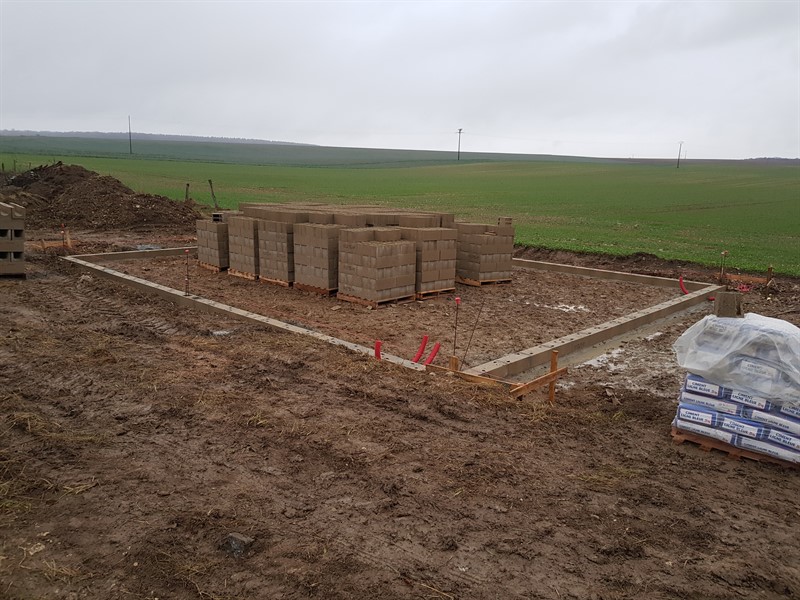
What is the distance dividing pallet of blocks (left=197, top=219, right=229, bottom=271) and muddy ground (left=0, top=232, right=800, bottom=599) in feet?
22.7

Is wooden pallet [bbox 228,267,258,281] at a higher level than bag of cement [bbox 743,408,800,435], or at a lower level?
lower

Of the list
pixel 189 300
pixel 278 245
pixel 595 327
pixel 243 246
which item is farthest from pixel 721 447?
pixel 243 246

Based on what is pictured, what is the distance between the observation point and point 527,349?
9.35 metres

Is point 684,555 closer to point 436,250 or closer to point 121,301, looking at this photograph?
point 436,250

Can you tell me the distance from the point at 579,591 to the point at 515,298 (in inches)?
387

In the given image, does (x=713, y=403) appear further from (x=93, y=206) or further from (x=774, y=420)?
(x=93, y=206)

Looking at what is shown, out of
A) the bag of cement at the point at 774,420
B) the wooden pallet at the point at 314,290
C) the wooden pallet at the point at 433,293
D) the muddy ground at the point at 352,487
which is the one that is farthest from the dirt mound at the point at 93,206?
the bag of cement at the point at 774,420

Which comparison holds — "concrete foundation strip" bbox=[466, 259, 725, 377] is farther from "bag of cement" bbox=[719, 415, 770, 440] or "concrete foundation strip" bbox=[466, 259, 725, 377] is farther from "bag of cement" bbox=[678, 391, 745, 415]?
"bag of cement" bbox=[719, 415, 770, 440]

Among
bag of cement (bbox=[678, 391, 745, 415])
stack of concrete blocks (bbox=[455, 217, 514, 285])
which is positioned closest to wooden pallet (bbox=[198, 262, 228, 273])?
stack of concrete blocks (bbox=[455, 217, 514, 285])

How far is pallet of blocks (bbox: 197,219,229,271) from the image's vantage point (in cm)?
1537

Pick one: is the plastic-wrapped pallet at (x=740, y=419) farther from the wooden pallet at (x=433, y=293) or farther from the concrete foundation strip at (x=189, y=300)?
the wooden pallet at (x=433, y=293)

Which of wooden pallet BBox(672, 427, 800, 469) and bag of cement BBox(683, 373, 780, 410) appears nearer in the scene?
bag of cement BBox(683, 373, 780, 410)

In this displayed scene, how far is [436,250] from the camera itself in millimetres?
12844

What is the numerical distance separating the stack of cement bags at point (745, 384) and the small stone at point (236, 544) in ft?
15.1
